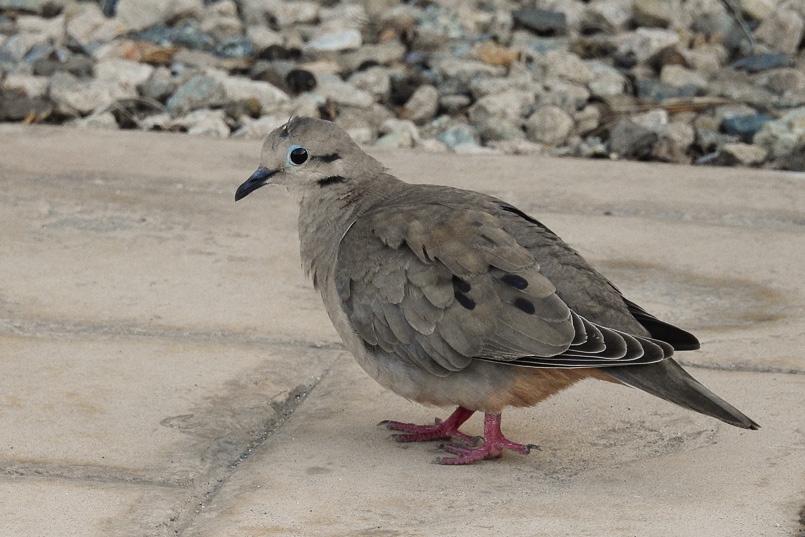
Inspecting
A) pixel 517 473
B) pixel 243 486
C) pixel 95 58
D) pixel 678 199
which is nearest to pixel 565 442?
pixel 517 473

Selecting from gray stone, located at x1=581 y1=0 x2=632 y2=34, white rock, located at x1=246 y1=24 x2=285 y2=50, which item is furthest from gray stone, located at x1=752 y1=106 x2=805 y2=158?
white rock, located at x1=246 y1=24 x2=285 y2=50

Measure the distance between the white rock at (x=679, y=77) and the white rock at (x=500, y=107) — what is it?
1189mm

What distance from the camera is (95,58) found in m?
8.69

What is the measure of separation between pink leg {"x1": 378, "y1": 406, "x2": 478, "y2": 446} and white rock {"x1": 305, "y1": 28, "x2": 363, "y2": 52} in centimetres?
539

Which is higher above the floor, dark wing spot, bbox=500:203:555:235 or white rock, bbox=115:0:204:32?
dark wing spot, bbox=500:203:555:235

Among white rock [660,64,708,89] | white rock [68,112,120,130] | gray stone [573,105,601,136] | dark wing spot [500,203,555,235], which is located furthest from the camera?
white rock [660,64,708,89]

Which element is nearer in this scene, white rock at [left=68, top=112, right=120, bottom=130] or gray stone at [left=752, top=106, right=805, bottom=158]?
gray stone at [left=752, top=106, right=805, bottom=158]

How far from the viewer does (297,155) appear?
4207mm

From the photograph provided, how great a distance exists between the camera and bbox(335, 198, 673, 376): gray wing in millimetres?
3473

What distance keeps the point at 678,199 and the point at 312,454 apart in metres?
3.15

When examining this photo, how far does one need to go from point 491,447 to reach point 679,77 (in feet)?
17.7

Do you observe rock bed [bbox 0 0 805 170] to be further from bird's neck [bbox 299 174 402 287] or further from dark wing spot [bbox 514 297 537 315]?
dark wing spot [bbox 514 297 537 315]

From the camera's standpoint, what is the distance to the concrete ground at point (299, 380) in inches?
128

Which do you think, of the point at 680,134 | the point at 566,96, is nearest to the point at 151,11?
the point at 566,96
